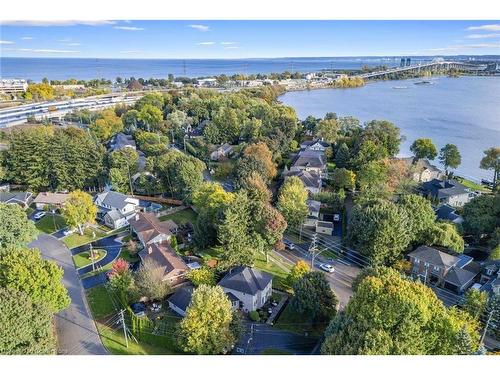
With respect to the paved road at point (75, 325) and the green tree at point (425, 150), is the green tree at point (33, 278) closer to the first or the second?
the paved road at point (75, 325)

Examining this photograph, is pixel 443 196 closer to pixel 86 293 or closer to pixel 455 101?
pixel 86 293

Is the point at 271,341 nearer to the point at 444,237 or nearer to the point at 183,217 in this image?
the point at 444,237

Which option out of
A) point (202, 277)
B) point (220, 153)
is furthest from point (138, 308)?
point (220, 153)

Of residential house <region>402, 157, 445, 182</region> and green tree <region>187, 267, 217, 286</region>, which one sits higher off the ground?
→ residential house <region>402, 157, 445, 182</region>

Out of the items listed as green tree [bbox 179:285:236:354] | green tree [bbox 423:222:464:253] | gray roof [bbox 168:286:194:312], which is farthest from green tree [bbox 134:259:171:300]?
green tree [bbox 423:222:464:253]

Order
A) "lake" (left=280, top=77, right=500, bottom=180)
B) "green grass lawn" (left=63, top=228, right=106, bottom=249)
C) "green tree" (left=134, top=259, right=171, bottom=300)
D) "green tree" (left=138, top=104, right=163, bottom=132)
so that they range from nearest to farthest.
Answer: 1. "green tree" (left=134, top=259, right=171, bottom=300)
2. "green grass lawn" (left=63, top=228, right=106, bottom=249)
3. "lake" (left=280, top=77, right=500, bottom=180)
4. "green tree" (left=138, top=104, right=163, bottom=132)

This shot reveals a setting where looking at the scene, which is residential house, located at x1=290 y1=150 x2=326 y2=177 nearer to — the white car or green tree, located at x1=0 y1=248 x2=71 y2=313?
the white car

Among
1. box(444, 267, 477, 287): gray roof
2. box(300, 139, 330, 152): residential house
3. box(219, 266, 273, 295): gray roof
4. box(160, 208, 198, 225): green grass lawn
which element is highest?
box(300, 139, 330, 152): residential house
